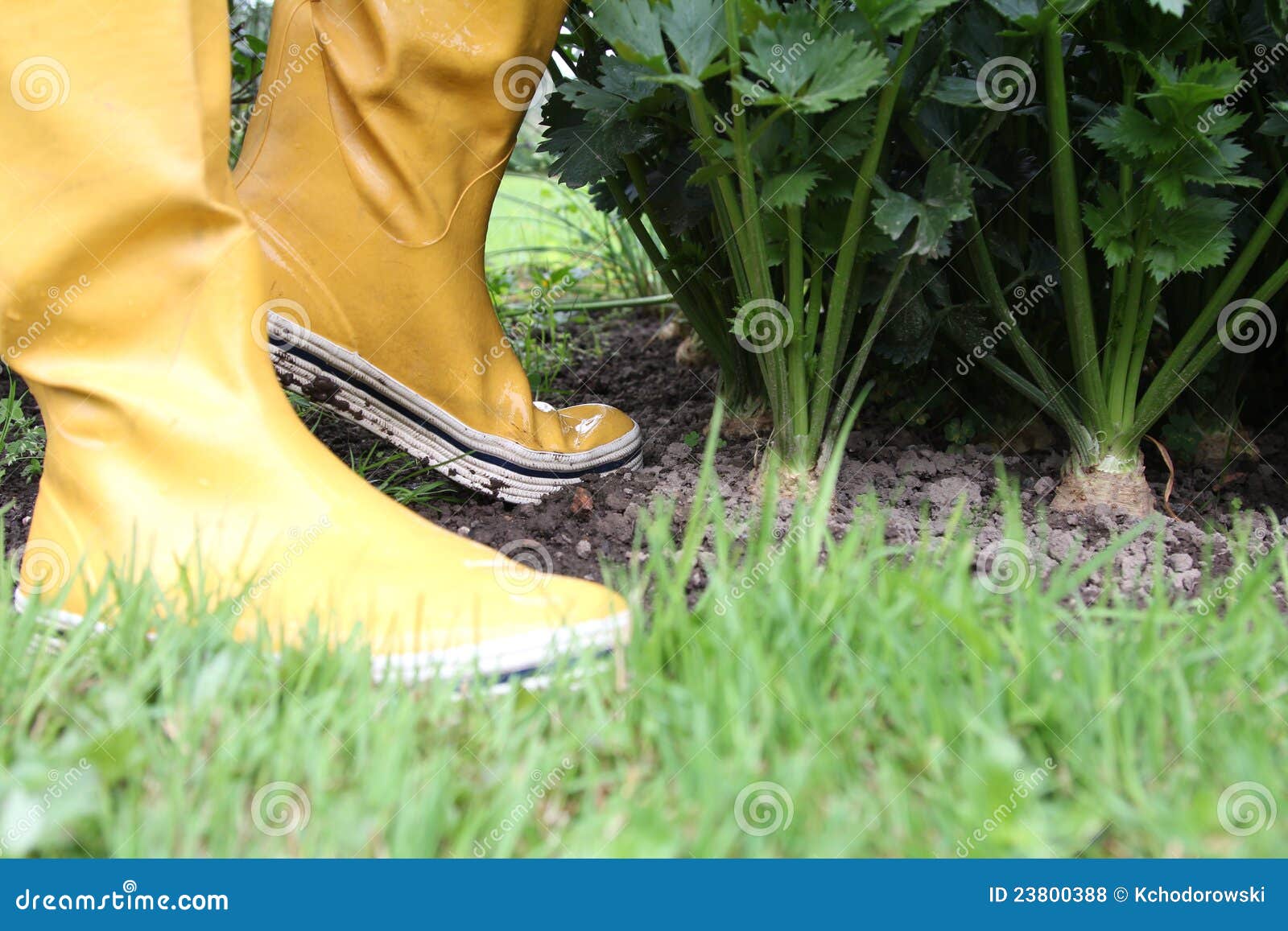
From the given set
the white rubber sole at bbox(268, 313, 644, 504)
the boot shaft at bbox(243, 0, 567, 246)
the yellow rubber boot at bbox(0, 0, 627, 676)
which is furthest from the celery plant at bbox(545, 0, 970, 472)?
the yellow rubber boot at bbox(0, 0, 627, 676)

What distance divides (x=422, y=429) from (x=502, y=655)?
697 millimetres

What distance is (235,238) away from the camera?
1134mm

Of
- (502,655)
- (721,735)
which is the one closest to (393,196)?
(502,655)

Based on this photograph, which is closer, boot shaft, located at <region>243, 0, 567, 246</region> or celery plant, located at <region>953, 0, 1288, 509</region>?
celery plant, located at <region>953, 0, 1288, 509</region>

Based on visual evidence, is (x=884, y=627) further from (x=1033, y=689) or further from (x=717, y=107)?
(x=717, y=107)

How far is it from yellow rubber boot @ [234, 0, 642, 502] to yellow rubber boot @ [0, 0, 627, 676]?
1.06 feet

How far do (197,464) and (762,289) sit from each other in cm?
76

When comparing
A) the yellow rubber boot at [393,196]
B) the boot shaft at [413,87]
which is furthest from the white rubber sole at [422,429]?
the boot shaft at [413,87]

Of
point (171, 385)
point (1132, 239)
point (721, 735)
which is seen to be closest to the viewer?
point (721, 735)

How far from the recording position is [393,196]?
1.50 meters

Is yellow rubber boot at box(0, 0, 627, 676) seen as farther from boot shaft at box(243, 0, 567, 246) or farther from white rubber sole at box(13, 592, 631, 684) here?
boot shaft at box(243, 0, 567, 246)

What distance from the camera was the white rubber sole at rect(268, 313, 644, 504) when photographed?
57.6 inches

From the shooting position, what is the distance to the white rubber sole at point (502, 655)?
97 cm

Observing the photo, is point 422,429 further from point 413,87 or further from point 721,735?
point 721,735
